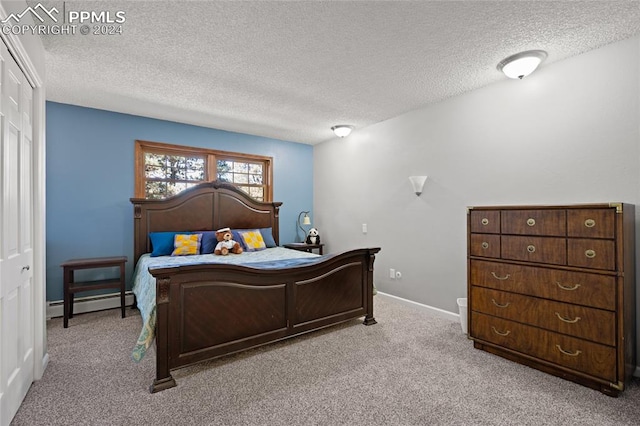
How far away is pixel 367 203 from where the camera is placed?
4.55m

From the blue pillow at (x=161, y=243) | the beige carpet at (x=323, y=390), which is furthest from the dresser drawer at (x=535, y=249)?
the blue pillow at (x=161, y=243)

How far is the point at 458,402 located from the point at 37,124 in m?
3.48

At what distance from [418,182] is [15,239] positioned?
3.62m

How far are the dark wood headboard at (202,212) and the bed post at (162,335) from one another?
7.30 ft

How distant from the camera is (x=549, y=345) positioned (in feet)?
7.40

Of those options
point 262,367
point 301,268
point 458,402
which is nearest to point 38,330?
point 262,367

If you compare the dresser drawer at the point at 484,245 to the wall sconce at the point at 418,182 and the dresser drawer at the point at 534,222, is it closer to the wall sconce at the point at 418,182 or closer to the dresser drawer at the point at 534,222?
the dresser drawer at the point at 534,222

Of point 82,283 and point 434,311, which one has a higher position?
point 82,283

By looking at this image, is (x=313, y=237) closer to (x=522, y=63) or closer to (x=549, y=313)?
(x=549, y=313)

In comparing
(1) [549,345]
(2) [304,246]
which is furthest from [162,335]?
(2) [304,246]

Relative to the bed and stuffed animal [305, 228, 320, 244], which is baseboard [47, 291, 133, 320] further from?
stuffed animal [305, 228, 320, 244]

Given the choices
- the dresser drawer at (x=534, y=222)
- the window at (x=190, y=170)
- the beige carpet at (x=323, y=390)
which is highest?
the window at (x=190, y=170)

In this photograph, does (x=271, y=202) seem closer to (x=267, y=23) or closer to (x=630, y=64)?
(x=267, y=23)

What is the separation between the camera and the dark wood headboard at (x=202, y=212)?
158 inches
